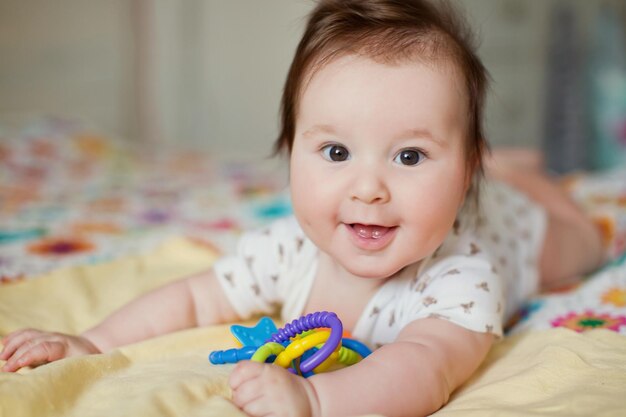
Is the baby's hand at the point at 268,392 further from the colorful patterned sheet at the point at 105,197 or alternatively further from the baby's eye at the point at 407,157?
the colorful patterned sheet at the point at 105,197

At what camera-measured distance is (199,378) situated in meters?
0.86

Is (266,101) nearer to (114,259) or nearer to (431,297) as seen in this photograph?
(114,259)

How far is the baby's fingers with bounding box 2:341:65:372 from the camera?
2.96 ft

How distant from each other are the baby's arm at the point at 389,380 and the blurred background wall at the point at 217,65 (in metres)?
1.74

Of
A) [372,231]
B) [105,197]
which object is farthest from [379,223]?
[105,197]

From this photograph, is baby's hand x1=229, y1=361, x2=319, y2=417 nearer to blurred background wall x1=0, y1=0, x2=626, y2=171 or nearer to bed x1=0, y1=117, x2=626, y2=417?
bed x1=0, y1=117, x2=626, y2=417

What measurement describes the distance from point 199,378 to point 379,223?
0.27 metres

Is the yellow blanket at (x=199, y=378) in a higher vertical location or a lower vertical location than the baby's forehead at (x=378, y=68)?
lower

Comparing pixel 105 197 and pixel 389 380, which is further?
pixel 105 197

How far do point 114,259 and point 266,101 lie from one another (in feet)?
8.10

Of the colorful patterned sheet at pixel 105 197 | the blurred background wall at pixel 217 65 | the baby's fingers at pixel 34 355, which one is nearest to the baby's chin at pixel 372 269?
the baby's fingers at pixel 34 355

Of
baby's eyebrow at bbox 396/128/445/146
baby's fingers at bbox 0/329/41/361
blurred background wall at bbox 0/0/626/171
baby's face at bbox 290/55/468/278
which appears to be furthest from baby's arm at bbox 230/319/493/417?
blurred background wall at bbox 0/0/626/171

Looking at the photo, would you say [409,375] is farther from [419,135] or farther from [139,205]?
[139,205]

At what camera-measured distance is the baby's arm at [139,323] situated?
0.93 m
